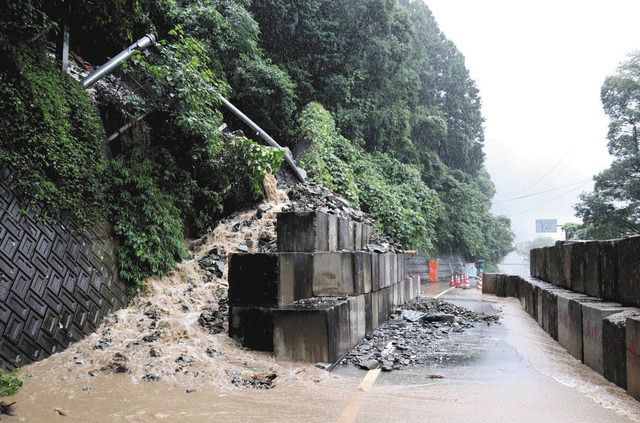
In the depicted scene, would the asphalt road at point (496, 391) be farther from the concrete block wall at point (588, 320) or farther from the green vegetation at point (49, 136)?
the green vegetation at point (49, 136)

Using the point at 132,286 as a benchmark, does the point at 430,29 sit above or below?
above

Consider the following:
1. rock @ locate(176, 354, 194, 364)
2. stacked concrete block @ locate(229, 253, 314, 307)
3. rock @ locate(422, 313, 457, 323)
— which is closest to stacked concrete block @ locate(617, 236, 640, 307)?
stacked concrete block @ locate(229, 253, 314, 307)

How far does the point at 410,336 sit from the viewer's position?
28.7 ft

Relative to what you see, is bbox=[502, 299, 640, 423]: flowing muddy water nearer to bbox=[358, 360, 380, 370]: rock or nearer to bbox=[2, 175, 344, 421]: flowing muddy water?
bbox=[358, 360, 380, 370]: rock

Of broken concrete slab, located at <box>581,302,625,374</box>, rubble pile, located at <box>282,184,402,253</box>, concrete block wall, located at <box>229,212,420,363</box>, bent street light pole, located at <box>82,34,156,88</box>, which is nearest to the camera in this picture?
broken concrete slab, located at <box>581,302,625,374</box>

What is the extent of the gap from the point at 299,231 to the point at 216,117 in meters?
4.83

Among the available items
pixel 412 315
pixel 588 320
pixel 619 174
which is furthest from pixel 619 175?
pixel 588 320

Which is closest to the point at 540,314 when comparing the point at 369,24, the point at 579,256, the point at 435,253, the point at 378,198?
the point at 579,256

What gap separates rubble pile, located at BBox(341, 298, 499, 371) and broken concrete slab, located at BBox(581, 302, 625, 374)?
210 centimetres

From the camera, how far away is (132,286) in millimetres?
7961

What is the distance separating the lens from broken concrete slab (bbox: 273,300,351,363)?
20.6 feet

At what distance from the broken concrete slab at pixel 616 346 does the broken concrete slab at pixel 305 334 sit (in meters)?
3.33

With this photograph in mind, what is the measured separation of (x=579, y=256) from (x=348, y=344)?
4.09m

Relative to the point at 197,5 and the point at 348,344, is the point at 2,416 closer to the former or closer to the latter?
the point at 348,344
